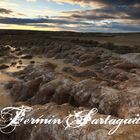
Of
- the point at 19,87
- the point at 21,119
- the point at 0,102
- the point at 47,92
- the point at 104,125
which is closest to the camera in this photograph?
the point at 104,125

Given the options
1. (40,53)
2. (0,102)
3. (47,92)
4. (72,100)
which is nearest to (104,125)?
(72,100)

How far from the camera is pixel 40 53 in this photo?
53.7 m

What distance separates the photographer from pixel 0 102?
68.3ft

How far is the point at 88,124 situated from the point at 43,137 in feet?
5.31

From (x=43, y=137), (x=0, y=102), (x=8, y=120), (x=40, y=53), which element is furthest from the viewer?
(x=40, y=53)

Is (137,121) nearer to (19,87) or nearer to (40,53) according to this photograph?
(19,87)

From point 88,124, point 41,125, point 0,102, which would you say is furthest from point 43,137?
point 0,102

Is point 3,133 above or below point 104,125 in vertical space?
below

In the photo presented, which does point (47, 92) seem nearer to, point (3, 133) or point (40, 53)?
point (3, 133)

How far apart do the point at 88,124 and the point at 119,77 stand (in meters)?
12.1

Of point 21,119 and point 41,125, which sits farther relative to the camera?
point 21,119

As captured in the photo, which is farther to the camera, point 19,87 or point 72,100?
point 19,87

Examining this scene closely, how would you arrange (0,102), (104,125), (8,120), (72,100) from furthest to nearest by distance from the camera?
(0,102), (72,100), (8,120), (104,125)

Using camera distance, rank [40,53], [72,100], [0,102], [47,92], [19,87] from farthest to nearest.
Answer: [40,53] → [19,87] → [0,102] → [47,92] → [72,100]
